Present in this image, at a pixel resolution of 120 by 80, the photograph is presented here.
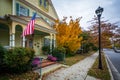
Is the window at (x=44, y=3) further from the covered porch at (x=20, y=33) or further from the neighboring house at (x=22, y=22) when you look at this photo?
the covered porch at (x=20, y=33)

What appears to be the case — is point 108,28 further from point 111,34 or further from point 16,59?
point 16,59

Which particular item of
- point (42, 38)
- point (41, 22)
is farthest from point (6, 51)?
point (42, 38)

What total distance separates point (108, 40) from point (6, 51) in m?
20.1

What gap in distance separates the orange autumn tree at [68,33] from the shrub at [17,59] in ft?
38.7

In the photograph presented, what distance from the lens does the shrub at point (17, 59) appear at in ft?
25.3

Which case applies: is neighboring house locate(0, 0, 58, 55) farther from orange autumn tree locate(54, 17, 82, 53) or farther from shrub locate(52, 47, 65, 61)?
orange autumn tree locate(54, 17, 82, 53)

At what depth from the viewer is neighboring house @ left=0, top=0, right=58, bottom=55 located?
10.9m

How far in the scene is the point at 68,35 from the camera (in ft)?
65.6

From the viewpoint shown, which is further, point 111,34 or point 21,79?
point 111,34

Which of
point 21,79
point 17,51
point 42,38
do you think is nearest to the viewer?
point 21,79

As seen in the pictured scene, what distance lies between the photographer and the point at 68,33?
20.0m

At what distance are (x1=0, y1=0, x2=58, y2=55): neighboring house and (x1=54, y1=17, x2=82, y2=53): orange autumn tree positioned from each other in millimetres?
2179

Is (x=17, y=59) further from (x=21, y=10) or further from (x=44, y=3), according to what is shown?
(x=44, y=3)

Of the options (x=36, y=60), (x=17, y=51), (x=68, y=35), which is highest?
(x=68, y=35)
